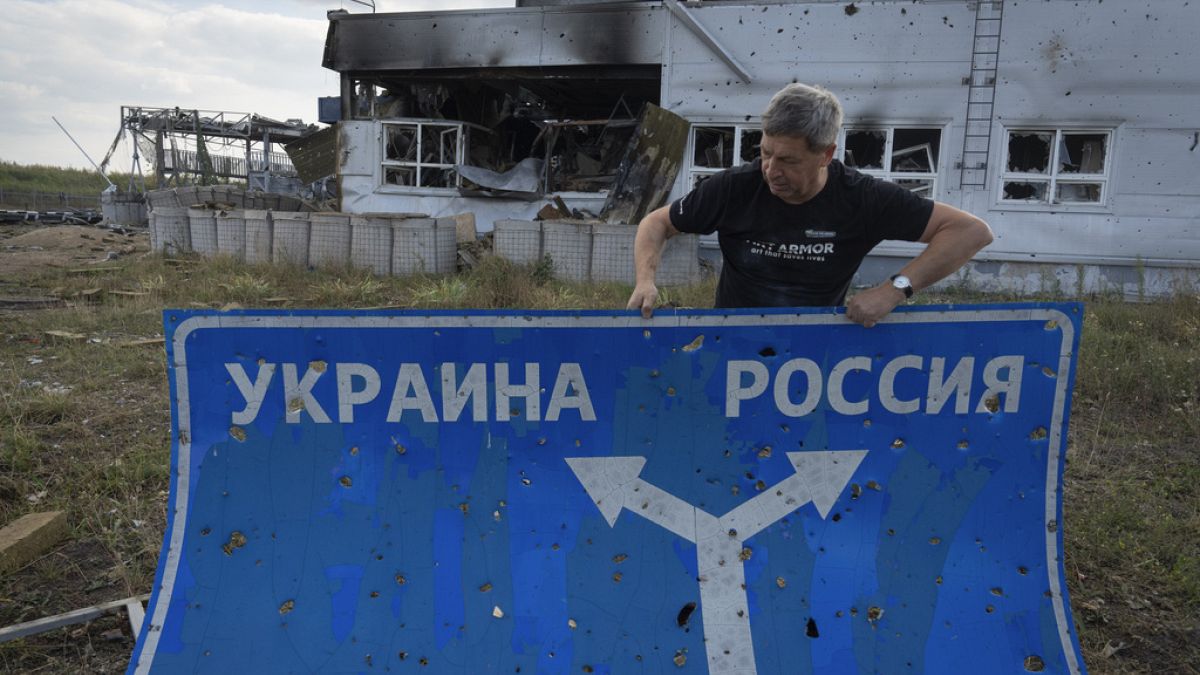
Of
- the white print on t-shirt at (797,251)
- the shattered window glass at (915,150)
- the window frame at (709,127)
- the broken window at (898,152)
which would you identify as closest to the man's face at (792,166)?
the white print on t-shirt at (797,251)

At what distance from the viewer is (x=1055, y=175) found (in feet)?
38.2

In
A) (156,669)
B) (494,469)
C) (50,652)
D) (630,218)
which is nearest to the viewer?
(156,669)

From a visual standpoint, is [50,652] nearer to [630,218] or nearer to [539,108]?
[630,218]

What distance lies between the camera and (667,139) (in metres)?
12.5

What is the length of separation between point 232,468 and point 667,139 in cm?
1116

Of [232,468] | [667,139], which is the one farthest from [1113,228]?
[232,468]

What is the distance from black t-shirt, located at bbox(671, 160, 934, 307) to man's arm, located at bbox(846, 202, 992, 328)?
0.30 ft

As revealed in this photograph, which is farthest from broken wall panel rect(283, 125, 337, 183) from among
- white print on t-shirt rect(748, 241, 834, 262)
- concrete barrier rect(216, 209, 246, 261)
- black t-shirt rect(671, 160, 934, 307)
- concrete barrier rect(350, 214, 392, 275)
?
white print on t-shirt rect(748, 241, 834, 262)

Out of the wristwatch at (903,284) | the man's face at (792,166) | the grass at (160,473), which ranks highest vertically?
the man's face at (792,166)

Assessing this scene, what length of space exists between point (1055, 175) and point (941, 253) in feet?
36.9

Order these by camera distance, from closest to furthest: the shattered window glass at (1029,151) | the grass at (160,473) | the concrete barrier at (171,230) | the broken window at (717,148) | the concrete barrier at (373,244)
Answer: the grass at (160,473) < the shattered window glass at (1029,151) < the concrete barrier at (373,244) < the broken window at (717,148) < the concrete barrier at (171,230)

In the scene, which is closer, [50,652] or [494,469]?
[494,469]

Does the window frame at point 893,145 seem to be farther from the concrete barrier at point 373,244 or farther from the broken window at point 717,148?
the concrete barrier at point 373,244

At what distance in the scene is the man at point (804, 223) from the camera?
2.40 metres
